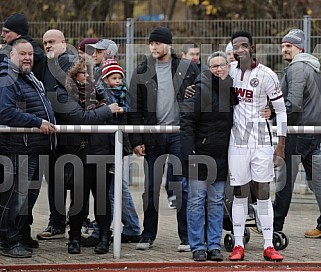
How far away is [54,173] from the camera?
8898 mm

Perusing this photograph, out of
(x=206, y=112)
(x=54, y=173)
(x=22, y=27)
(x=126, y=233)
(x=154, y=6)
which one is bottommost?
(x=126, y=233)

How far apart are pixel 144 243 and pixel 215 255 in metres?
0.94

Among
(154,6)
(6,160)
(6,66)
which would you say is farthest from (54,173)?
(154,6)

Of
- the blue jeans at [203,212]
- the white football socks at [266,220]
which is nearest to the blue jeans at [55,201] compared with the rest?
the blue jeans at [203,212]

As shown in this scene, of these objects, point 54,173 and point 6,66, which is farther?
point 54,173

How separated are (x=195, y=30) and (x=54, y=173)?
6239 millimetres

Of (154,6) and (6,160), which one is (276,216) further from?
(154,6)

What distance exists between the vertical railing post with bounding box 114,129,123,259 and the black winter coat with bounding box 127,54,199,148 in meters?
0.55

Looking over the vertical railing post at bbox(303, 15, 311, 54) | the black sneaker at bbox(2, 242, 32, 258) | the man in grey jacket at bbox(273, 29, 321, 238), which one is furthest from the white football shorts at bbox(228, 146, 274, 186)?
the vertical railing post at bbox(303, 15, 311, 54)

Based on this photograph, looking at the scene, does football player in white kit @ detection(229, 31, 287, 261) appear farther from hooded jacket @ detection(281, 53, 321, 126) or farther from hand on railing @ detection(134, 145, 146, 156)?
hooded jacket @ detection(281, 53, 321, 126)

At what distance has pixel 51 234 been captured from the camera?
9492 millimetres

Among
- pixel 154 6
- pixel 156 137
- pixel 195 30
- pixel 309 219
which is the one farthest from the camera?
pixel 154 6

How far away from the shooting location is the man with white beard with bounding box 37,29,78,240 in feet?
29.1

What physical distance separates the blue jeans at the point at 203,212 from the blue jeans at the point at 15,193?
60.1 inches
